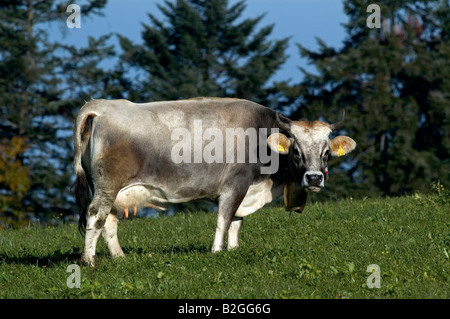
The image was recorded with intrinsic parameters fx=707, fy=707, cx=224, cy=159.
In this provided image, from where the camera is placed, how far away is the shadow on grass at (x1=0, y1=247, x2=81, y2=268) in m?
11.3

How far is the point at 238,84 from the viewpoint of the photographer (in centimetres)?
4331

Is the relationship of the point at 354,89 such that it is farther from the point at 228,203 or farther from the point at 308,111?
the point at 228,203

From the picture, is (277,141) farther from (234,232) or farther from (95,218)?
(95,218)

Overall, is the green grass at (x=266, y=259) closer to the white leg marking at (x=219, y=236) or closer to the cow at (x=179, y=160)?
the white leg marking at (x=219, y=236)

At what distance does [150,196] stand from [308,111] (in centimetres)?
3156

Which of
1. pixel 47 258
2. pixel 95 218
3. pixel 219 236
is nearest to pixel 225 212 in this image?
pixel 219 236

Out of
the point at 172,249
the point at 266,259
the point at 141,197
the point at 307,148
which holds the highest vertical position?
the point at 307,148

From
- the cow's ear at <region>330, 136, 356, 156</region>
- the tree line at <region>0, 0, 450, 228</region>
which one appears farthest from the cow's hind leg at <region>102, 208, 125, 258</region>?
the tree line at <region>0, 0, 450, 228</region>

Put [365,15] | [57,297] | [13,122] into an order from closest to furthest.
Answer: [57,297], [13,122], [365,15]

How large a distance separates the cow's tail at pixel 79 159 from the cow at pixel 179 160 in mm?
16

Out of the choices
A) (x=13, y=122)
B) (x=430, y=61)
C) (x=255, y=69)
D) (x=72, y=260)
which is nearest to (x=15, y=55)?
(x=13, y=122)

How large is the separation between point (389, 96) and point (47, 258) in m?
32.0

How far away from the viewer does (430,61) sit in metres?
42.1

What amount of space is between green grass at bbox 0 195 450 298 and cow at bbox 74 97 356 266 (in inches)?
29.2
